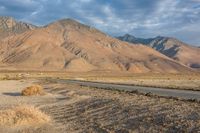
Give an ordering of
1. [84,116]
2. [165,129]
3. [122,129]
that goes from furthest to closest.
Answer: [84,116] → [122,129] → [165,129]

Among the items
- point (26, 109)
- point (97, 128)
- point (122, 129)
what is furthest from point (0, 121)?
point (122, 129)

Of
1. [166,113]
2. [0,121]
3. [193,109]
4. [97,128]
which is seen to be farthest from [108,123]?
[0,121]

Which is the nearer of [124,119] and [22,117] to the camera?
[124,119]

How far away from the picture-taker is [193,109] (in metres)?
18.1

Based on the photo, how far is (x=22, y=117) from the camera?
1878cm

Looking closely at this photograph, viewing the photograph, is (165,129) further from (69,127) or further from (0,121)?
(0,121)

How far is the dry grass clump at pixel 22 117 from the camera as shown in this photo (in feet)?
60.7

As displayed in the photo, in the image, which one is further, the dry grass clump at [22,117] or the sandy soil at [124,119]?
the dry grass clump at [22,117]

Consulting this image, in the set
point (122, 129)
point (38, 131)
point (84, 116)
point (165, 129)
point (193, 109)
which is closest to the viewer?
point (165, 129)

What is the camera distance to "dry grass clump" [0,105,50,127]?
18.5 m

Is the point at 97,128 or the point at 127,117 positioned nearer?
the point at 97,128

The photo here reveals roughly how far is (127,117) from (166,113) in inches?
66.3

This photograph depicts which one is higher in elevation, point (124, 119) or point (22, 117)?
point (124, 119)

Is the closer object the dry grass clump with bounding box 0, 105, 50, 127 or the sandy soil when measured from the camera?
the sandy soil
